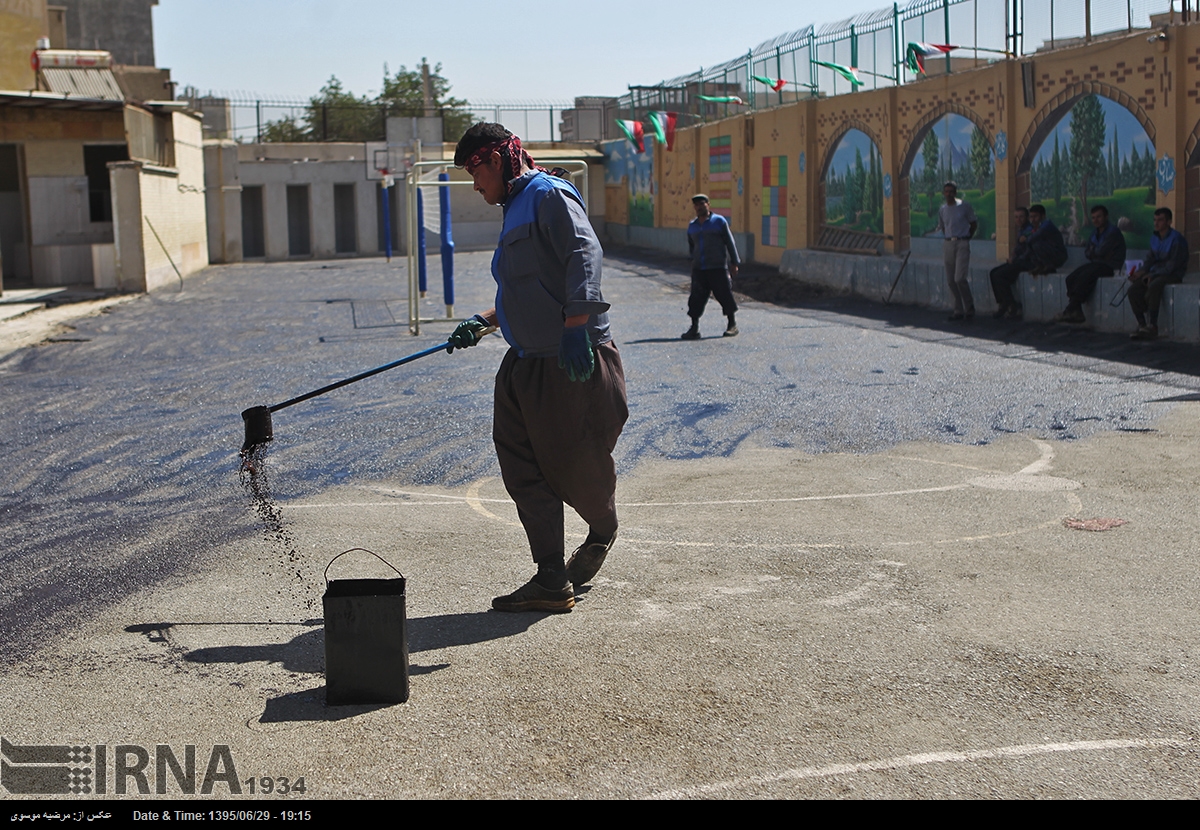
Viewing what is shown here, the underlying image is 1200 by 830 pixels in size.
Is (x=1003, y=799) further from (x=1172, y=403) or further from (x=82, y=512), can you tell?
(x=1172, y=403)

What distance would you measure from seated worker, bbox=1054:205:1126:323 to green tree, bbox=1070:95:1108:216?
1.58m

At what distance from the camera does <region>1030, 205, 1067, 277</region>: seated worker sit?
16.2 m

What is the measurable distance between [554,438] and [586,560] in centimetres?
60

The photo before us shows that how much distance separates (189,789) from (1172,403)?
876cm

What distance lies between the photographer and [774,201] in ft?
94.4

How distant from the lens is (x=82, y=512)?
23.1 feet

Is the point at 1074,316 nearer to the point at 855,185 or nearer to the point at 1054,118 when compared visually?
the point at 1054,118

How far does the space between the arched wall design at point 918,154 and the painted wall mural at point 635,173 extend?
18.0 m

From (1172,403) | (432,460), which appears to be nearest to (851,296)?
(1172,403)

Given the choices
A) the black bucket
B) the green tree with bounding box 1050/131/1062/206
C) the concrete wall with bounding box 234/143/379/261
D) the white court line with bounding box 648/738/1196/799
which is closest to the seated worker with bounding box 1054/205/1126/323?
the green tree with bounding box 1050/131/1062/206

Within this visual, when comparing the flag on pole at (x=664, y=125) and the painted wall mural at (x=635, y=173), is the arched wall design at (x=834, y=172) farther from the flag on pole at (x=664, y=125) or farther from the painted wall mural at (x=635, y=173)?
the painted wall mural at (x=635, y=173)

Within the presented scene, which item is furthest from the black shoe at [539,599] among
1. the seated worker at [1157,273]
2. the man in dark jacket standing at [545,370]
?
the seated worker at [1157,273]

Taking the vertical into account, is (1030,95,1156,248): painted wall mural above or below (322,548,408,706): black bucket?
above

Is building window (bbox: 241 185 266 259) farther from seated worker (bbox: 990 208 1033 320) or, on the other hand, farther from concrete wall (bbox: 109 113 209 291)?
seated worker (bbox: 990 208 1033 320)
